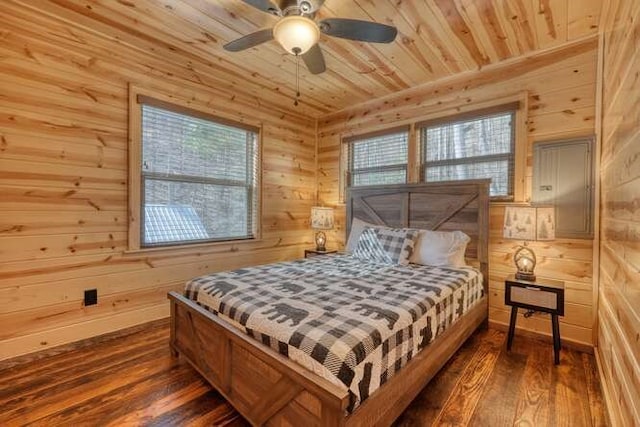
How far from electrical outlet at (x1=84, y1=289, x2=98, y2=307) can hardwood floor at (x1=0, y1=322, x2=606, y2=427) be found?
0.36 metres

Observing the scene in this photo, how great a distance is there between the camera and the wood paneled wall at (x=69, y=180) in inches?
86.6

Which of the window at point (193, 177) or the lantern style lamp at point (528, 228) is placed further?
the window at point (193, 177)

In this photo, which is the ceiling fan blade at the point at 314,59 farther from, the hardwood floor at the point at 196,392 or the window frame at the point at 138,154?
the hardwood floor at the point at 196,392

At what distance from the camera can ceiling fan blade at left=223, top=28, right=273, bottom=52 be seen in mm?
2045

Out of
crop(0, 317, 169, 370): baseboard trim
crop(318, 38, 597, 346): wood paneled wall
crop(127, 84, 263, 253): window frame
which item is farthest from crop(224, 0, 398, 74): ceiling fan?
crop(0, 317, 169, 370): baseboard trim

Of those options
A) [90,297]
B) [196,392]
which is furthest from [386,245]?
[90,297]

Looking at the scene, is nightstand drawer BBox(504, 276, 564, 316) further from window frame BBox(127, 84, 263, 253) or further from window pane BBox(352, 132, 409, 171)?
window frame BBox(127, 84, 263, 253)

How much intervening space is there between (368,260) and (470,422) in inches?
63.6

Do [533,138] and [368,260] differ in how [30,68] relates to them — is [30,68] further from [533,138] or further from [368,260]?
[533,138]

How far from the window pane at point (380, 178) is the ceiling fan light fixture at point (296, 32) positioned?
2243mm

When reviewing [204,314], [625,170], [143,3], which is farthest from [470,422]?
[143,3]

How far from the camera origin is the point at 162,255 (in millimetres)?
3002

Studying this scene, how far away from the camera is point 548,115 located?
2719 mm

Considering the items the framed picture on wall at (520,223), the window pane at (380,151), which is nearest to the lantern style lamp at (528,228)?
the framed picture on wall at (520,223)
